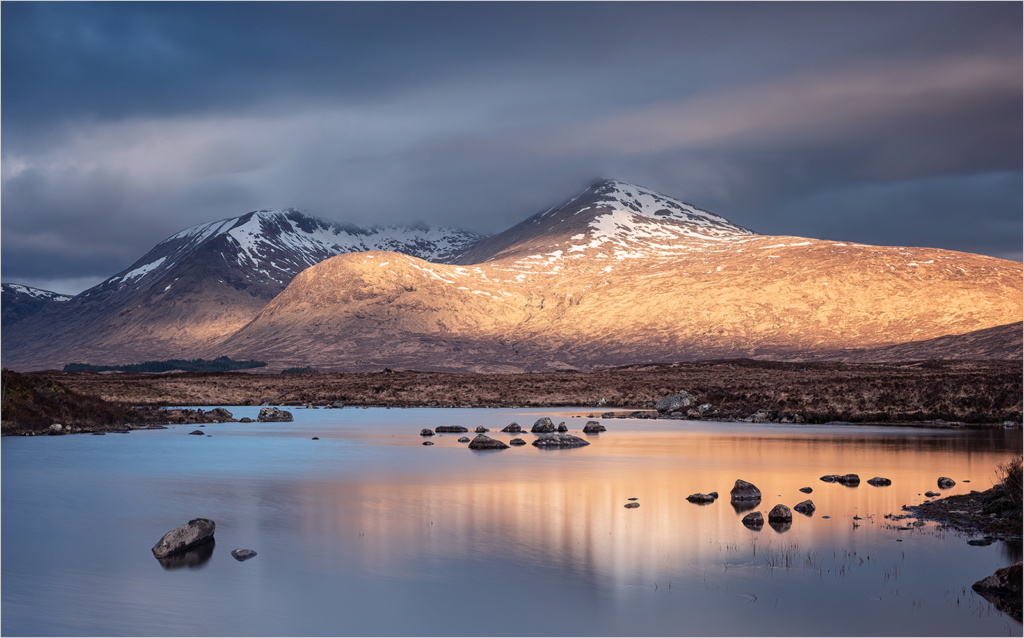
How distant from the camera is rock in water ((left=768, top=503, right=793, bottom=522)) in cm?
2214

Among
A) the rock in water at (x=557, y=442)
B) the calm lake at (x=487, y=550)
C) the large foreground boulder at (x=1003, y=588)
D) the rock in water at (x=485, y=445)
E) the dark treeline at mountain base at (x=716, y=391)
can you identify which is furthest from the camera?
the dark treeline at mountain base at (x=716, y=391)

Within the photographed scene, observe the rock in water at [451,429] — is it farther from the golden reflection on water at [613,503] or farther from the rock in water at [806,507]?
the rock in water at [806,507]

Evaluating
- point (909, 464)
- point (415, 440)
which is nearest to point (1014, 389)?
point (909, 464)

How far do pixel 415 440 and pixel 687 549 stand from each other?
3338cm

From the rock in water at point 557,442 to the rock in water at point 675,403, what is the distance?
99.7ft

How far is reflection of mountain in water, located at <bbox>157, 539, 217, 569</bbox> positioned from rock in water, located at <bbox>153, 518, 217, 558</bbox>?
12cm

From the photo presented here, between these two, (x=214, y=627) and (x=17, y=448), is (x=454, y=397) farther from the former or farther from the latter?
(x=214, y=627)

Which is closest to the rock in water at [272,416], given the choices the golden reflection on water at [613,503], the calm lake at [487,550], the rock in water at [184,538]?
the golden reflection on water at [613,503]

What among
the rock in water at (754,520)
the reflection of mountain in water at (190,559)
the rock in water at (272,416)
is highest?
the rock in water at (754,520)

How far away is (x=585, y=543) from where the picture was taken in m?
20.2

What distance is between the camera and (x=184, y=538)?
19.4m

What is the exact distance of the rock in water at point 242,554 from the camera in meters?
18.9

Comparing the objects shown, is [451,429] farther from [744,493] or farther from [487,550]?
[487,550]

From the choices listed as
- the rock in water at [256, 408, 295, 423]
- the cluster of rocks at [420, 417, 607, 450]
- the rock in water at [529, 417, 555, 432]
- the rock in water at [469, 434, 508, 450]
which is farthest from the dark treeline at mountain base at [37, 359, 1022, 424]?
the rock in water at [469, 434, 508, 450]
